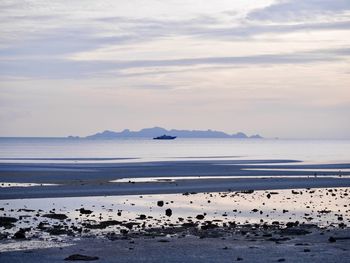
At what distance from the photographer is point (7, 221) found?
2833 centimetres

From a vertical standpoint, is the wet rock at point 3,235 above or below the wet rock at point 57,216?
below

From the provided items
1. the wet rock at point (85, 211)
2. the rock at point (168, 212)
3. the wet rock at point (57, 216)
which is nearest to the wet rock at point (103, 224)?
the wet rock at point (57, 216)

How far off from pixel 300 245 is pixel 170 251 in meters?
4.68

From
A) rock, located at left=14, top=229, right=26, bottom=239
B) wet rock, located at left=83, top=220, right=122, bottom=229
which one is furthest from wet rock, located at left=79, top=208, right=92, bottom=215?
rock, located at left=14, top=229, right=26, bottom=239

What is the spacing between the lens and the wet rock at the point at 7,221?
88.5ft

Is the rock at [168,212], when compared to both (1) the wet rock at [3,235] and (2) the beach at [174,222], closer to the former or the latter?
(2) the beach at [174,222]

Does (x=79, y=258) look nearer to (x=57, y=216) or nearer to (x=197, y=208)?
(x=57, y=216)

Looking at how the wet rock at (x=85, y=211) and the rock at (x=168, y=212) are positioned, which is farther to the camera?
the wet rock at (x=85, y=211)

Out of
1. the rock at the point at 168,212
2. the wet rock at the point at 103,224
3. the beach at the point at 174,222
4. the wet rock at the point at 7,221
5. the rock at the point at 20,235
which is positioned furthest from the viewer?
the rock at the point at 168,212

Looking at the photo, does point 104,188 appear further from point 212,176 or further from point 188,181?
point 212,176

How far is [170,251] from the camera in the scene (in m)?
21.4

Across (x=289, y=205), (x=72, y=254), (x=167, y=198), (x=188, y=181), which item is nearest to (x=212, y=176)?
(x=188, y=181)

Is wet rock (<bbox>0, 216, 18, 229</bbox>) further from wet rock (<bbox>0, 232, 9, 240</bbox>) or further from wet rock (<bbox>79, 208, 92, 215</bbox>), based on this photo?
wet rock (<bbox>79, 208, 92, 215</bbox>)

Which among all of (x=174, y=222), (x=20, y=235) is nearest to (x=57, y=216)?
(x=174, y=222)
